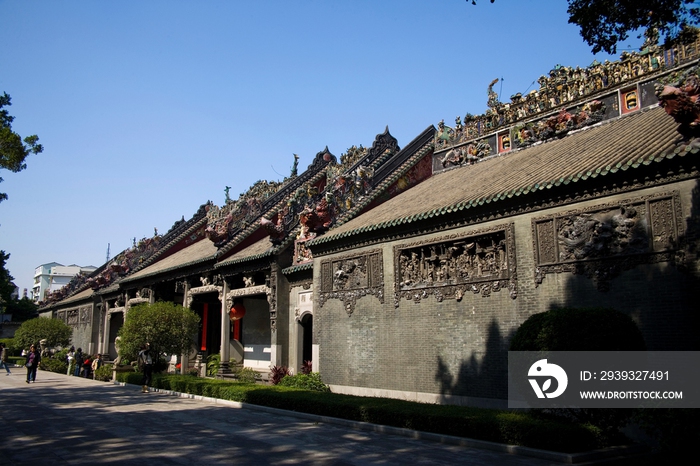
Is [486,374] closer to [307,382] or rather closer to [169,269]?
[307,382]

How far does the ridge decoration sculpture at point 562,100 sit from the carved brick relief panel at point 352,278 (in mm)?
5262

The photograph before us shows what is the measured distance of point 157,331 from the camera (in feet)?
64.4

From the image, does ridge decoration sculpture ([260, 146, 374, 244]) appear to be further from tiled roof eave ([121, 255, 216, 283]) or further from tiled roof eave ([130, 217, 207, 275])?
tiled roof eave ([130, 217, 207, 275])

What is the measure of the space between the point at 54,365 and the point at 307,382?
20.5 meters

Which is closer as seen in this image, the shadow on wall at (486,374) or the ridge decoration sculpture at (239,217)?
the shadow on wall at (486,374)

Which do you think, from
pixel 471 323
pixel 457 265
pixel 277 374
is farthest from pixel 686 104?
pixel 277 374

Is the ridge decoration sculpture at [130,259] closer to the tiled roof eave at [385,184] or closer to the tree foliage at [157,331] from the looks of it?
the tree foliage at [157,331]

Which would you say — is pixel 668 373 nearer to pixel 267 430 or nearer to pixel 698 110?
pixel 698 110

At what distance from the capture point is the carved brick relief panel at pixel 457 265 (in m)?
12.2

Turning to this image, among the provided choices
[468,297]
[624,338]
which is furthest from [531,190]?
[624,338]

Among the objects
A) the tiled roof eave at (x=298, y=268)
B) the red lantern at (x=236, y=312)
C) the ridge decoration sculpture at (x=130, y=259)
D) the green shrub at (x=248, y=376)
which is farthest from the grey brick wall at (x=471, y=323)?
the ridge decoration sculpture at (x=130, y=259)

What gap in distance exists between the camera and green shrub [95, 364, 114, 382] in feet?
78.7

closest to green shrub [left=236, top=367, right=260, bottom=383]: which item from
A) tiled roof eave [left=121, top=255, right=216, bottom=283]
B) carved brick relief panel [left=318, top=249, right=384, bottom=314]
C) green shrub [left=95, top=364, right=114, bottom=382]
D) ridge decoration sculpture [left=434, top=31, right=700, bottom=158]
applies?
carved brick relief panel [left=318, top=249, right=384, bottom=314]

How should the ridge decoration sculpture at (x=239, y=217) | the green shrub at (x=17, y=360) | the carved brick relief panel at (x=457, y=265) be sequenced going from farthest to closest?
the green shrub at (x=17, y=360), the ridge decoration sculpture at (x=239, y=217), the carved brick relief panel at (x=457, y=265)
